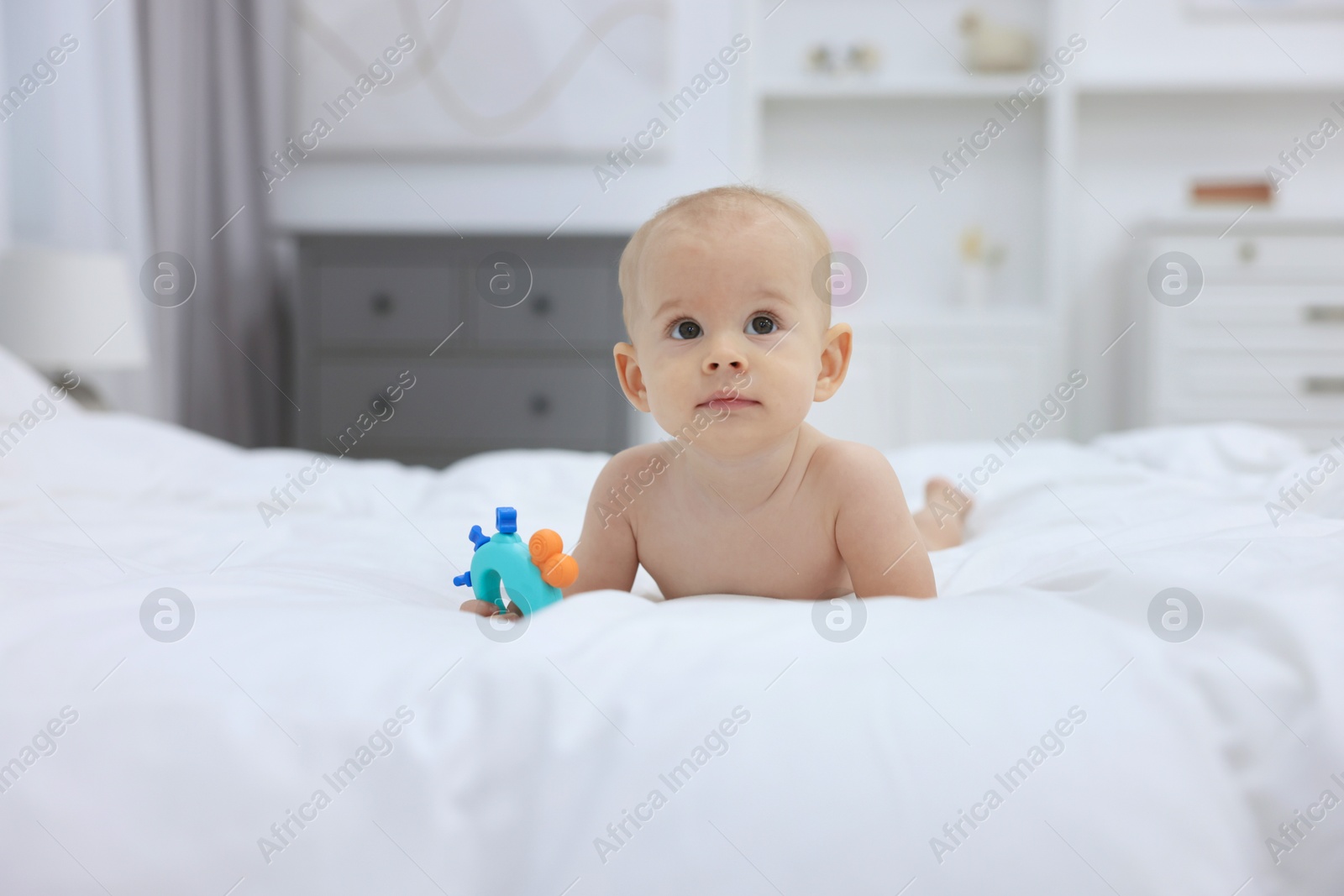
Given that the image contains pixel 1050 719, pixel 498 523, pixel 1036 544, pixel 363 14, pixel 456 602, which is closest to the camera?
pixel 1050 719

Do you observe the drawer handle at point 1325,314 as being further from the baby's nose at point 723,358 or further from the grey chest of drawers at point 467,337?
the baby's nose at point 723,358

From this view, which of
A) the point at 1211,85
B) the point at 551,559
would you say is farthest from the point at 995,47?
the point at 551,559

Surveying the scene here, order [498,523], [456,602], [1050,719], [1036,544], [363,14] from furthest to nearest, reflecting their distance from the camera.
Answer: [363,14], [1036,544], [456,602], [498,523], [1050,719]

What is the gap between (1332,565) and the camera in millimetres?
535

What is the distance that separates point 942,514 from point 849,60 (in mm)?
2501

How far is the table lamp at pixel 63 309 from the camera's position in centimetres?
194

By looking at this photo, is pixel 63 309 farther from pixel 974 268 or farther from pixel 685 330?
pixel 974 268

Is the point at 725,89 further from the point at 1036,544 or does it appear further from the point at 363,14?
the point at 1036,544

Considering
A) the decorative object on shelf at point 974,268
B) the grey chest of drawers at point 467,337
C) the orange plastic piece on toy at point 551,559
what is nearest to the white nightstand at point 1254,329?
the decorative object on shelf at point 974,268

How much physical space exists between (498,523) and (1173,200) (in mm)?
3319

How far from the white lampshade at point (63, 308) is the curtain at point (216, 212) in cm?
55

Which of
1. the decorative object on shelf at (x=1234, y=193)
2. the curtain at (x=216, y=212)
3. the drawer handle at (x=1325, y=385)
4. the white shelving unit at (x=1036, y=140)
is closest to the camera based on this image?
the curtain at (x=216, y=212)

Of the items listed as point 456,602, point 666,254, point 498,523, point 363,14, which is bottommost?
point 456,602

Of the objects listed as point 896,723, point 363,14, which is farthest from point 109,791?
point 363,14
